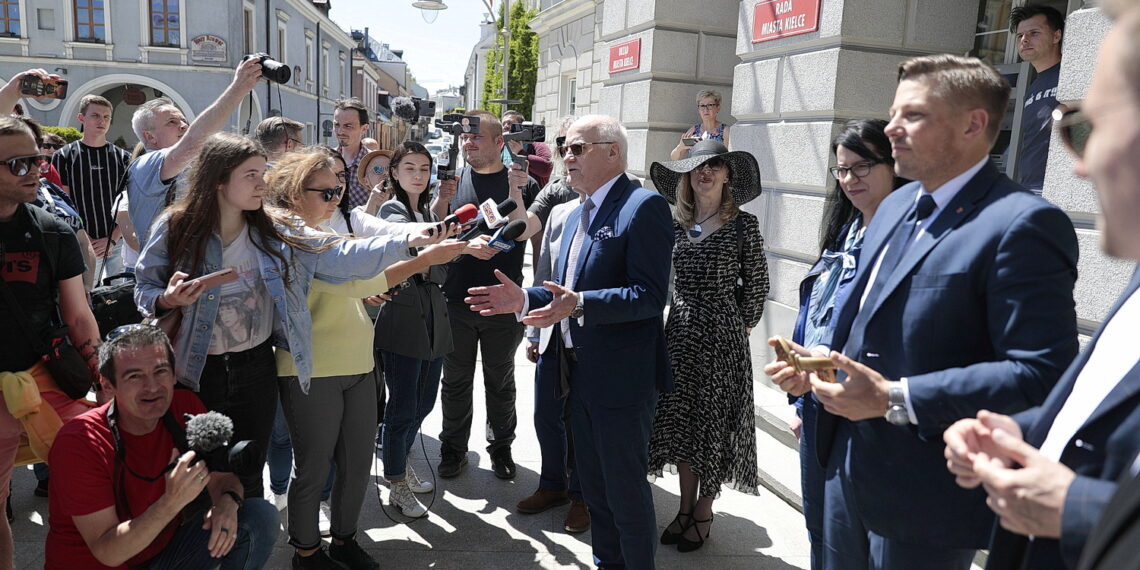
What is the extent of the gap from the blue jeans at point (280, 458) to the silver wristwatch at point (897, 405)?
10.1 ft

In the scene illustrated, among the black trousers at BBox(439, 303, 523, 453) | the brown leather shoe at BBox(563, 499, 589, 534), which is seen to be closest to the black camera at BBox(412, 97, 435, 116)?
the black trousers at BBox(439, 303, 523, 453)

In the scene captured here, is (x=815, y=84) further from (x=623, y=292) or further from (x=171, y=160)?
(x=171, y=160)

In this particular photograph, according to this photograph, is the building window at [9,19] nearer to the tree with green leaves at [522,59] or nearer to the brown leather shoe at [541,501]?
the tree with green leaves at [522,59]

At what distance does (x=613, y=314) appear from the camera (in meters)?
2.95

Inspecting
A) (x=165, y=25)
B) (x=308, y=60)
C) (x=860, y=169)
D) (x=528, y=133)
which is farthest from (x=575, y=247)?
(x=308, y=60)

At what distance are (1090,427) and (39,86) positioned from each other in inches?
201

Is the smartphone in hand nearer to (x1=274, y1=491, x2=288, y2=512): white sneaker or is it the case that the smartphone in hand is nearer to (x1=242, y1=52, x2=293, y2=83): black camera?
(x1=242, y1=52, x2=293, y2=83): black camera

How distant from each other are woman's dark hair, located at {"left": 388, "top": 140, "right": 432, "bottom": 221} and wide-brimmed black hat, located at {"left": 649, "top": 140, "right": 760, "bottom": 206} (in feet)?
4.44

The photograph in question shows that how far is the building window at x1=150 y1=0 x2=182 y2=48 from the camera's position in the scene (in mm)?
29688

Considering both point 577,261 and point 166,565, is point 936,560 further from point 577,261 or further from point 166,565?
point 166,565

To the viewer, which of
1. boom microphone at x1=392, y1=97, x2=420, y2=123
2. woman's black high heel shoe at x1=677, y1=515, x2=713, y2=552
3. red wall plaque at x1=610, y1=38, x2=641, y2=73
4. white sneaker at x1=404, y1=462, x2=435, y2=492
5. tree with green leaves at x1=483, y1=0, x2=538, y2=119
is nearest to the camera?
woman's black high heel shoe at x1=677, y1=515, x2=713, y2=552

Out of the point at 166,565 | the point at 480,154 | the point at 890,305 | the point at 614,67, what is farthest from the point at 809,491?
the point at 614,67

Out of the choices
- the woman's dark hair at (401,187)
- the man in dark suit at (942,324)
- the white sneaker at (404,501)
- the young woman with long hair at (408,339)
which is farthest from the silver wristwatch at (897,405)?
the woman's dark hair at (401,187)

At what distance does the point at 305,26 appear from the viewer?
135 ft
